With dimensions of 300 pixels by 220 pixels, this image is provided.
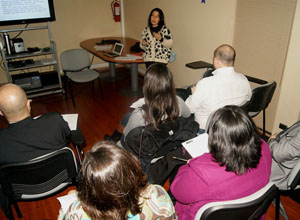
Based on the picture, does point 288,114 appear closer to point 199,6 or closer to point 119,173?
point 199,6

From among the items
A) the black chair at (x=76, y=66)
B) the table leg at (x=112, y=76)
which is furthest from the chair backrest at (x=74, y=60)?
the table leg at (x=112, y=76)

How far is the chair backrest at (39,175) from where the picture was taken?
147 centimetres

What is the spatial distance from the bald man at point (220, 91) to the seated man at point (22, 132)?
3.80 ft

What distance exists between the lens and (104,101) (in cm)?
A: 423

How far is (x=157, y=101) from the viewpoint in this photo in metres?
1.76

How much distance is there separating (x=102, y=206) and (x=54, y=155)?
2.38 feet

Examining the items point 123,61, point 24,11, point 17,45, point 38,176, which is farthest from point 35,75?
point 38,176

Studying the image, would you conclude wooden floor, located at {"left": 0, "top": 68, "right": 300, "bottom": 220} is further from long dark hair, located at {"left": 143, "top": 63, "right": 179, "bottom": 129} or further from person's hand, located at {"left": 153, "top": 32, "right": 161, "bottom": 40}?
long dark hair, located at {"left": 143, "top": 63, "right": 179, "bottom": 129}

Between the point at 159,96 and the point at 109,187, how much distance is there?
3.15 ft

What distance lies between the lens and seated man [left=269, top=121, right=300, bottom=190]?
1634 millimetres

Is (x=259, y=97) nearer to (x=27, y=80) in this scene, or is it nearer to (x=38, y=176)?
(x=38, y=176)

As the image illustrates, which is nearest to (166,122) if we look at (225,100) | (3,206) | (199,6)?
(225,100)

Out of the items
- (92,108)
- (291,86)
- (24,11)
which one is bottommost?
(92,108)

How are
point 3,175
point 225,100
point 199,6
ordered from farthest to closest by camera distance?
point 199,6
point 225,100
point 3,175
